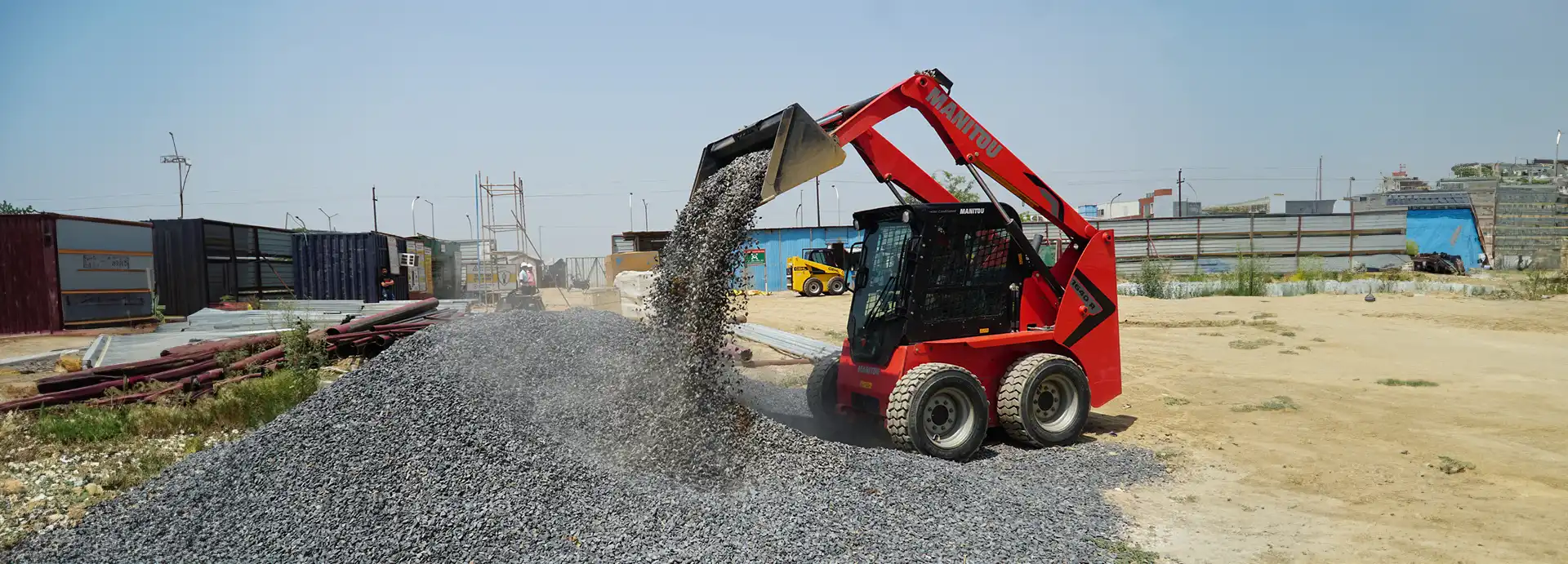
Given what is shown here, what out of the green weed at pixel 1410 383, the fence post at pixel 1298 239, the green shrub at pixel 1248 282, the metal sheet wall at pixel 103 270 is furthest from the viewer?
the fence post at pixel 1298 239

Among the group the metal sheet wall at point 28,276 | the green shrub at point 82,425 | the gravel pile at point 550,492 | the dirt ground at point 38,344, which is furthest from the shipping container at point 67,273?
the gravel pile at point 550,492

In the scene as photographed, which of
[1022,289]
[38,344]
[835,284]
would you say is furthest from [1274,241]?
[38,344]

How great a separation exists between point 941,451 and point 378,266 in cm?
1635

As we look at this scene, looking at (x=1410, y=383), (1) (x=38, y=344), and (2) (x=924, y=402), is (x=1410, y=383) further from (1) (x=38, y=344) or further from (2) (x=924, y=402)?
(1) (x=38, y=344)

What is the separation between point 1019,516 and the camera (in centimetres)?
461

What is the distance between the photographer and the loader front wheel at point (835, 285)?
89.3ft

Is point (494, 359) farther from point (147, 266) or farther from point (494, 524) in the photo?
point (147, 266)

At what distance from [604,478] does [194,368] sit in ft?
18.0

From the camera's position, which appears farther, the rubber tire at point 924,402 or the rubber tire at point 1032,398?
the rubber tire at point 1032,398

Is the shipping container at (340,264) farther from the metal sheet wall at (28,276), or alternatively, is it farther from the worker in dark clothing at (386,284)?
the metal sheet wall at (28,276)

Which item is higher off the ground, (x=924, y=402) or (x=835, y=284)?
(x=835, y=284)

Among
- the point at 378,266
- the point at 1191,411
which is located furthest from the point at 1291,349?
the point at 378,266

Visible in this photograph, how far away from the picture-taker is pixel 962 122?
6.58 meters

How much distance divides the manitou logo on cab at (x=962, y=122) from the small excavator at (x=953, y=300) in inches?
0.4
